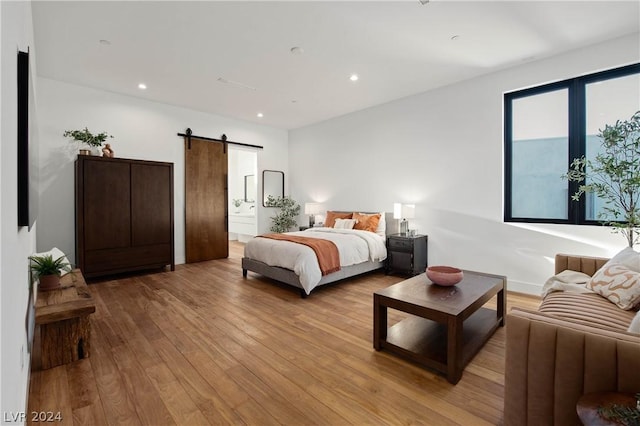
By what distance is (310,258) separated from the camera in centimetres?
362

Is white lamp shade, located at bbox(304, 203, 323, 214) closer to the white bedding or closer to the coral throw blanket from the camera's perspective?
the white bedding

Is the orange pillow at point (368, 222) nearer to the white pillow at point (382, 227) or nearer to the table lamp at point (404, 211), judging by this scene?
the white pillow at point (382, 227)

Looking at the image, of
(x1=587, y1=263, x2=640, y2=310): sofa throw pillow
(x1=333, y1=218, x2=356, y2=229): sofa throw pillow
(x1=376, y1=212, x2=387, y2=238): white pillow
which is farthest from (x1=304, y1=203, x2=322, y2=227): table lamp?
(x1=587, y1=263, x2=640, y2=310): sofa throw pillow

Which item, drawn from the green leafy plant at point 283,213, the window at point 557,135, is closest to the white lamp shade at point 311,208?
the green leafy plant at point 283,213

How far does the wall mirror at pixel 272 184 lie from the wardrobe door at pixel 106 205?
2.86 metres

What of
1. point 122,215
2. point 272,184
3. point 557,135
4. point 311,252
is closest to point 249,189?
point 272,184

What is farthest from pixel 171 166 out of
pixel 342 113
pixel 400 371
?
pixel 400 371

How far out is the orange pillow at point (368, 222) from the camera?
198 inches

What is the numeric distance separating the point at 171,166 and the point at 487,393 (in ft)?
16.4

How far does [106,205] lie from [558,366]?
5155 mm

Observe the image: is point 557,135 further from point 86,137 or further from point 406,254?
point 86,137

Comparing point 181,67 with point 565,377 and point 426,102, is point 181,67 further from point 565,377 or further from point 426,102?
point 565,377

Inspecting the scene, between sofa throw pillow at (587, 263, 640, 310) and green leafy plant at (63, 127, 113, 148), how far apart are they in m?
6.00

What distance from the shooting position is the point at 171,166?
4.86 metres
